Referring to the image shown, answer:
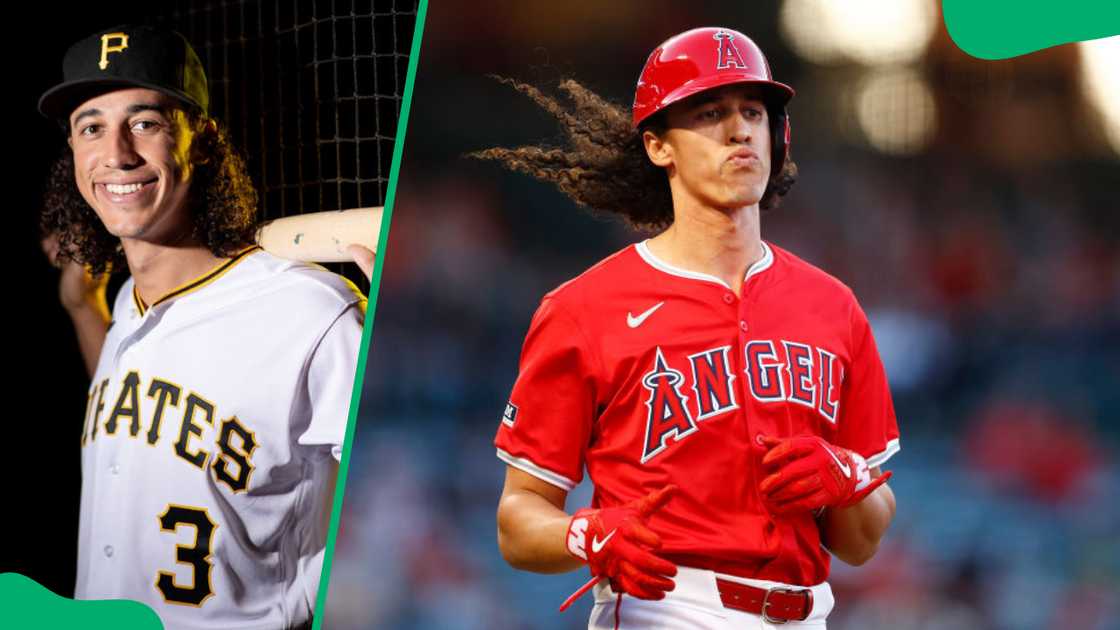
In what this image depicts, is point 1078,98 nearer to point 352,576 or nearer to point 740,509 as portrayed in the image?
point 740,509

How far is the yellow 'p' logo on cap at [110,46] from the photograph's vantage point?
2814mm

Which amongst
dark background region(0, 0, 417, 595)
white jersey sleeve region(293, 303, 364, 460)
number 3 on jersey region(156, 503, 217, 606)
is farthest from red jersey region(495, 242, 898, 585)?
number 3 on jersey region(156, 503, 217, 606)

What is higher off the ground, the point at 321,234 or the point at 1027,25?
the point at 1027,25

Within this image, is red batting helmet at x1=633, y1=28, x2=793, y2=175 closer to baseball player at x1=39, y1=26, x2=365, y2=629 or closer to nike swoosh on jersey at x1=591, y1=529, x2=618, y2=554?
nike swoosh on jersey at x1=591, y1=529, x2=618, y2=554

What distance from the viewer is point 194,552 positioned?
2705 mm

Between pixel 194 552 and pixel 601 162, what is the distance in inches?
49.3

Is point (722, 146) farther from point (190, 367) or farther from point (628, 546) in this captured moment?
point (190, 367)

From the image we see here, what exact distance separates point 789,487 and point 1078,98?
2.89ft

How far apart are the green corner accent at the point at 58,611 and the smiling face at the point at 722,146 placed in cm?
155

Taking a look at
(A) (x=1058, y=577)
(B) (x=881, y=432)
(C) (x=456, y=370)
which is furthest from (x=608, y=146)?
(A) (x=1058, y=577)

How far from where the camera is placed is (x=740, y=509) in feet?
6.66

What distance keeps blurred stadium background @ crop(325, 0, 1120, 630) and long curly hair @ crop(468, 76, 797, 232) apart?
0.09 ft

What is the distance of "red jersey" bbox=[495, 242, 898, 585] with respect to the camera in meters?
2.03

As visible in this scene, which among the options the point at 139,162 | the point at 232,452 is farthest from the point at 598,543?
the point at 139,162
